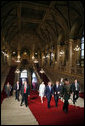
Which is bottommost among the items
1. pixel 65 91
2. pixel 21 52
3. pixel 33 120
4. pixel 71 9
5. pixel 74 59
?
pixel 33 120

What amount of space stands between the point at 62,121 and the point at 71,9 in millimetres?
16034

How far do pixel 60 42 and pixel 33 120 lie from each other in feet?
70.6

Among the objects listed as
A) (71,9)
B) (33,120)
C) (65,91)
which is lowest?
(33,120)

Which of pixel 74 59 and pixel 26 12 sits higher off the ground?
pixel 26 12

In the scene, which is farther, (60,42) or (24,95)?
(60,42)

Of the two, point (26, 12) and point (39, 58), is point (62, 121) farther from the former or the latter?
point (39, 58)

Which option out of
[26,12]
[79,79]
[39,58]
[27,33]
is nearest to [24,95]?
[79,79]

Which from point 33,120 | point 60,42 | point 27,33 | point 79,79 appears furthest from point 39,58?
point 33,120

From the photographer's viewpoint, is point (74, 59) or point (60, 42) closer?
point (74, 59)

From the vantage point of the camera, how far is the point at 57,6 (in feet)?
58.3

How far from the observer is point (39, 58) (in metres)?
41.0

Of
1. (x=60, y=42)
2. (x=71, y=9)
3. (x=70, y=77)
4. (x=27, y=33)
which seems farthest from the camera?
(x=27, y=33)

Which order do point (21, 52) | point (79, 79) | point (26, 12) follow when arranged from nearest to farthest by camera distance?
point (79, 79)
point (26, 12)
point (21, 52)

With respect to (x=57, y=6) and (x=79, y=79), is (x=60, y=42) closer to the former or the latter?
(x=57, y=6)
